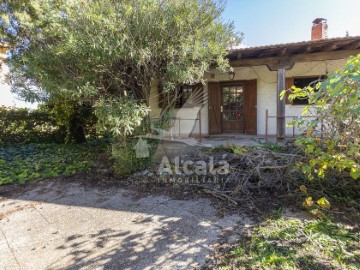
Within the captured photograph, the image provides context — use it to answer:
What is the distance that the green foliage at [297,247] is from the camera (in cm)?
209

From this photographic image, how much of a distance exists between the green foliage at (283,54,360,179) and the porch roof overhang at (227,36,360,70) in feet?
11.2

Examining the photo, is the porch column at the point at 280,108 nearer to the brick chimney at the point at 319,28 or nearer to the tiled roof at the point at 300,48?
the tiled roof at the point at 300,48

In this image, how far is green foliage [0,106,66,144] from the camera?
333 inches

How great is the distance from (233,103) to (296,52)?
296 centimetres

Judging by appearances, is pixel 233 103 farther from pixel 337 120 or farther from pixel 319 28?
pixel 337 120

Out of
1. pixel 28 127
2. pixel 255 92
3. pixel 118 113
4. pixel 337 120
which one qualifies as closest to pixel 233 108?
pixel 255 92

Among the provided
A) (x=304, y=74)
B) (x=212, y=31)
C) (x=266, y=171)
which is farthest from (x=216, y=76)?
(x=266, y=171)

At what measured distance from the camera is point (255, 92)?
8.20 m

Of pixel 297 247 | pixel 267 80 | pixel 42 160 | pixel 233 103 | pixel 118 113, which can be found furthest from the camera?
pixel 233 103

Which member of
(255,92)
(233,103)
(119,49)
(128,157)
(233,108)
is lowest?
(128,157)

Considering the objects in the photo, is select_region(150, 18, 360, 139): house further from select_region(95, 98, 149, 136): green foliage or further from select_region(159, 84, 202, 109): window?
select_region(95, 98, 149, 136): green foliage

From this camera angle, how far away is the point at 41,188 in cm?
446

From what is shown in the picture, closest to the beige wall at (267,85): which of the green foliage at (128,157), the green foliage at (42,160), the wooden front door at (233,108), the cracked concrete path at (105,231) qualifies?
the wooden front door at (233,108)

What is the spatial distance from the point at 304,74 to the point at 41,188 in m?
8.50
